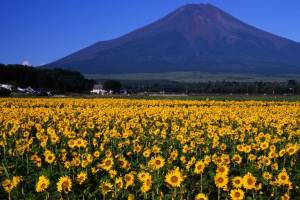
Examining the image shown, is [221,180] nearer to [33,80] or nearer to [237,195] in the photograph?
[237,195]

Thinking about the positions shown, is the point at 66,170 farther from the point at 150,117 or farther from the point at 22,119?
the point at 150,117

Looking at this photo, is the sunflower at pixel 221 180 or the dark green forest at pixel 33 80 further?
the dark green forest at pixel 33 80

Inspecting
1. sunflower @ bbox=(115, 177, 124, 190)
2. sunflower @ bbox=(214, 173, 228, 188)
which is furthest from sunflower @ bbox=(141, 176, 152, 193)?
sunflower @ bbox=(214, 173, 228, 188)

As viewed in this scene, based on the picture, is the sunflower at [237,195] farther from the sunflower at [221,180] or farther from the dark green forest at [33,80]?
the dark green forest at [33,80]

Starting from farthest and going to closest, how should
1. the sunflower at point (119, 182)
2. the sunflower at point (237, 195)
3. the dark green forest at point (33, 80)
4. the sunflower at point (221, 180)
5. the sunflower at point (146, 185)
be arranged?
the dark green forest at point (33, 80) → the sunflower at point (119, 182) → the sunflower at point (221, 180) → the sunflower at point (146, 185) → the sunflower at point (237, 195)

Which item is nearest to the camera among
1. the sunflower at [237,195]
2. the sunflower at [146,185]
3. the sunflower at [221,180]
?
the sunflower at [237,195]

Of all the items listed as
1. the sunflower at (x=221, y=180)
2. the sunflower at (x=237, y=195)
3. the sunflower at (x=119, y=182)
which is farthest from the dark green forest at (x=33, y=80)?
the sunflower at (x=237, y=195)

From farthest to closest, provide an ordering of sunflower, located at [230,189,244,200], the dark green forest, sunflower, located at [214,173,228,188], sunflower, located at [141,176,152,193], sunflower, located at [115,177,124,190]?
the dark green forest < sunflower, located at [115,177,124,190] < sunflower, located at [214,173,228,188] < sunflower, located at [141,176,152,193] < sunflower, located at [230,189,244,200]

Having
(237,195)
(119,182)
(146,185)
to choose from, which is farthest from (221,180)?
(119,182)

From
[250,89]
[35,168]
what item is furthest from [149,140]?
[250,89]

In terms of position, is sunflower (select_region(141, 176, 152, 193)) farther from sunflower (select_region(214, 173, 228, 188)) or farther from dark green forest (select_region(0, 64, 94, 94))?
dark green forest (select_region(0, 64, 94, 94))

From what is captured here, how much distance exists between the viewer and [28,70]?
103812 millimetres

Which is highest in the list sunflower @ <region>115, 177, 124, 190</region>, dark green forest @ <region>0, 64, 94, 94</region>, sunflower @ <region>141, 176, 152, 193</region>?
dark green forest @ <region>0, 64, 94, 94</region>

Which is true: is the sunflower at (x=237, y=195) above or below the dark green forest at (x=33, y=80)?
below
